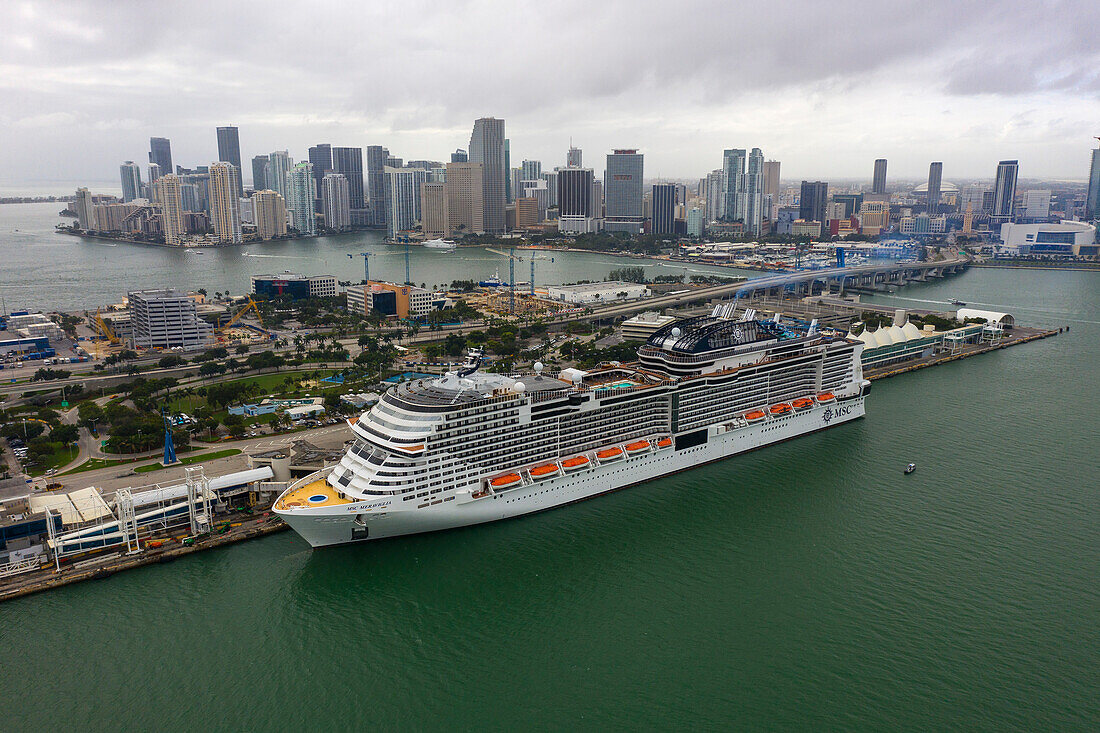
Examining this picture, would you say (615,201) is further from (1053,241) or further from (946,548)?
(946,548)

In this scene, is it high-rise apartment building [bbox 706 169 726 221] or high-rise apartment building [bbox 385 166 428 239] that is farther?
high-rise apartment building [bbox 706 169 726 221]

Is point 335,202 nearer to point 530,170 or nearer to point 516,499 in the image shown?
point 530,170

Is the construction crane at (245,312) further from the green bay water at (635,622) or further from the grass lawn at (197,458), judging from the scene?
the green bay water at (635,622)

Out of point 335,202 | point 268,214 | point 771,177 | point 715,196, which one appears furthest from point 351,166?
point 771,177

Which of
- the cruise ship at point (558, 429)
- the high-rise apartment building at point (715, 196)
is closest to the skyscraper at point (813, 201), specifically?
the high-rise apartment building at point (715, 196)

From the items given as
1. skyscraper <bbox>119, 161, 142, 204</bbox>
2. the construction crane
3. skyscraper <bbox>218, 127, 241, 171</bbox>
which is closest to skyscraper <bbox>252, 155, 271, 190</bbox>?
skyscraper <bbox>218, 127, 241, 171</bbox>

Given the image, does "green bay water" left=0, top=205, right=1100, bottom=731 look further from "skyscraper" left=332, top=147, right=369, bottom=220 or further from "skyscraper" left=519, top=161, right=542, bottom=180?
"skyscraper" left=519, top=161, right=542, bottom=180
